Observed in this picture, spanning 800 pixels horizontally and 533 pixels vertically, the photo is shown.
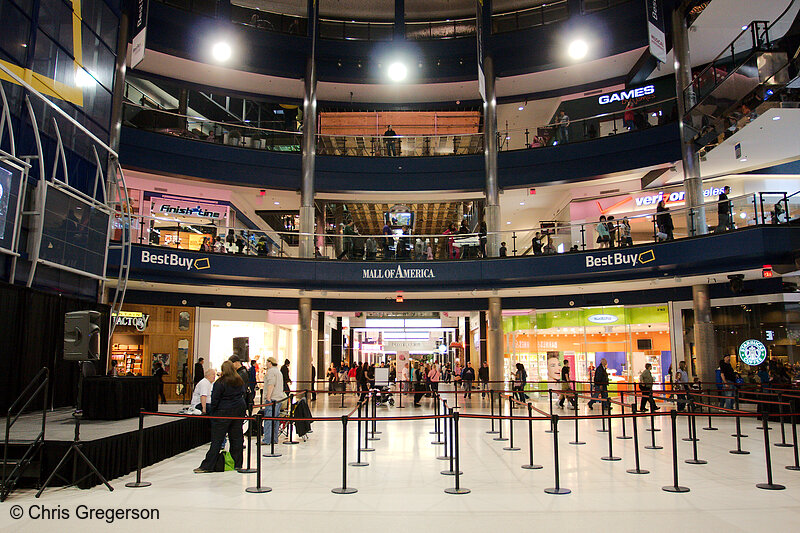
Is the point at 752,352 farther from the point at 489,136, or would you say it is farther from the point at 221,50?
the point at 221,50

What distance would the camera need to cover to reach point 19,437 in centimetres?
821

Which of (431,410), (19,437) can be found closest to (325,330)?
(431,410)

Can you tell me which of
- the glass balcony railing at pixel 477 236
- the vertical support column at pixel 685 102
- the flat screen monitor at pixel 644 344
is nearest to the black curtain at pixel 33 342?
the glass balcony railing at pixel 477 236

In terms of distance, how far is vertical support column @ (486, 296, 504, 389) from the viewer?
71.7ft

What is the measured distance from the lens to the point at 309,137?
76.1ft

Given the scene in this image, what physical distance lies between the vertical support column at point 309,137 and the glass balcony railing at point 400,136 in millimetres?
613

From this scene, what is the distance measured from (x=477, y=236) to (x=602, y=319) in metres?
6.53

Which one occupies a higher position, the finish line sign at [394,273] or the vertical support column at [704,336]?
the finish line sign at [394,273]

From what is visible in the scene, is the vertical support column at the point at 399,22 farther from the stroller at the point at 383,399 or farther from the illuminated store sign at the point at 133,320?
the illuminated store sign at the point at 133,320

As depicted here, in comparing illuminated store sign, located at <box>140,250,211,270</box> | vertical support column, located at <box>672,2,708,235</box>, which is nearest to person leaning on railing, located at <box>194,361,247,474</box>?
illuminated store sign, located at <box>140,250,211,270</box>

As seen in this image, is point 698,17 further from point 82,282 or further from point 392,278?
point 82,282

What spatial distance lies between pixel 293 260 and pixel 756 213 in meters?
14.6

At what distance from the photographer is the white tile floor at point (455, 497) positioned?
20.5 feet

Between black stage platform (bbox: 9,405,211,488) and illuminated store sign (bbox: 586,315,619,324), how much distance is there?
16910mm
